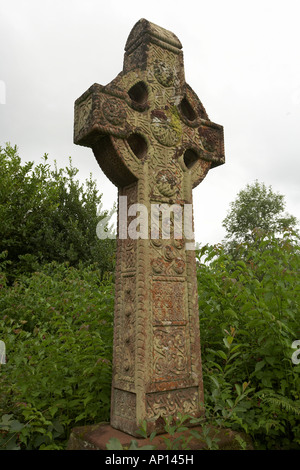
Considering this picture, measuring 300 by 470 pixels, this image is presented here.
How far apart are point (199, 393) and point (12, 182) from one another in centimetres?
909

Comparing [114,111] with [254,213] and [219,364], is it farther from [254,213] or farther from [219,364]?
[254,213]

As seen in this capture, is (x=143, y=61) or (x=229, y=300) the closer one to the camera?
(x=143, y=61)

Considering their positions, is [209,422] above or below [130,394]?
below

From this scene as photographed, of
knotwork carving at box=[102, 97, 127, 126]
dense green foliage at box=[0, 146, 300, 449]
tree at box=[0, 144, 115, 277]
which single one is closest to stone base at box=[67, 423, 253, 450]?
dense green foliage at box=[0, 146, 300, 449]

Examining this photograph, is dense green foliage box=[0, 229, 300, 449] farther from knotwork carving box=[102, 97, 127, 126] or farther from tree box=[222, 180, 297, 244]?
tree box=[222, 180, 297, 244]

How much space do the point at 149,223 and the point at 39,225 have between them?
8603 mm

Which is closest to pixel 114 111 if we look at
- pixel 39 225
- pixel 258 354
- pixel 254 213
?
pixel 258 354

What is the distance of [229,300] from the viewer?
3.60m

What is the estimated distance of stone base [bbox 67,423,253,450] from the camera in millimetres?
2492

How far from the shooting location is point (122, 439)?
2.55 meters
